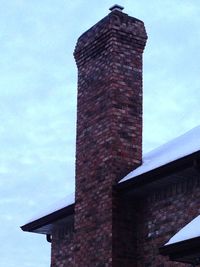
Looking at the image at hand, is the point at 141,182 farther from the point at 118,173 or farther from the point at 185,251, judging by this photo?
the point at 185,251

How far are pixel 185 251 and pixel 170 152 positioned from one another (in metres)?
3.13

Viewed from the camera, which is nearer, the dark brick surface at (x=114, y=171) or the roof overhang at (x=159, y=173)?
the roof overhang at (x=159, y=173)

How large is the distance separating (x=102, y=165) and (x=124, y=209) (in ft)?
3.25

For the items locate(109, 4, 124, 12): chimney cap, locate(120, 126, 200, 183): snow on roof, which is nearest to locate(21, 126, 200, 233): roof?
locate(120, 126, 200, 183): snow on roof

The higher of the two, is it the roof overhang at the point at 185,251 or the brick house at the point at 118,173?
the brick house at the point at 118,173

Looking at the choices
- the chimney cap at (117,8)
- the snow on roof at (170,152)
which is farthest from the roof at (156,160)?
the chimney cap at (117,8)

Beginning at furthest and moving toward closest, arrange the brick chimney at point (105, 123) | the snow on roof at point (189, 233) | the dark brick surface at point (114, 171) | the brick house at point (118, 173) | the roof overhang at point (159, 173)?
the brick chimney at point (105, 123) < the dark brick surface at point (114, 171) < the brick house at point (118, 173) < the roof overhang at point (159, 173) < the snow on roof at point (189, 233)

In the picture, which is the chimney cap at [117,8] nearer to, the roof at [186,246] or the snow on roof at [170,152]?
the snow on roof at [170,152]

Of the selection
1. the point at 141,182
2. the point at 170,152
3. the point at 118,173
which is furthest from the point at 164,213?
the point at 118,173

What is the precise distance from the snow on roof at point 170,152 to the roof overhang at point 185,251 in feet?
6.29

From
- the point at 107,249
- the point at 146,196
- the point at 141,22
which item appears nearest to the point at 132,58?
the point at 141,22

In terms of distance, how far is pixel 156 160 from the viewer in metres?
13.0

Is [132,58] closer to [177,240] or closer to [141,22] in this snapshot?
[141,22]

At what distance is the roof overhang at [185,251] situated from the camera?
9948 millimetres
